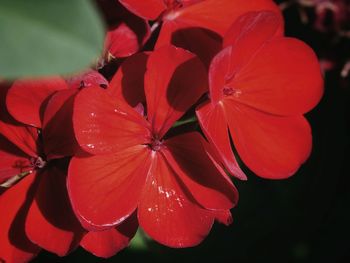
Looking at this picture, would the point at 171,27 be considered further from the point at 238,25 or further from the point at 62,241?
the point at 62,241

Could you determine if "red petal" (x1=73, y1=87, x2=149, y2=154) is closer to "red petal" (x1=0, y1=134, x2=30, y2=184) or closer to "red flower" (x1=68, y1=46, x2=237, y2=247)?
"red flower" (x1=68, y1=46, x2=237, y2=247)

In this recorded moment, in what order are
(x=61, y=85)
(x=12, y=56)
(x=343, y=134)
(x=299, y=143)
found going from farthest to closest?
(x=343, y=134)
(x=299, y=143)
(x=61, y=85)
(x=12, y=56)

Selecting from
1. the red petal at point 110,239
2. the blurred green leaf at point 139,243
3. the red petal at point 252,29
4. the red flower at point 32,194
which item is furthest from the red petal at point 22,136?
the blurred green leaf at point 139,243

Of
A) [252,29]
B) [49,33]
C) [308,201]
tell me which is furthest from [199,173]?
[308,201]

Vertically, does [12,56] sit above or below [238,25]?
above

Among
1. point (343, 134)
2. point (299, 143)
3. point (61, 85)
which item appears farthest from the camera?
point (343, 134)

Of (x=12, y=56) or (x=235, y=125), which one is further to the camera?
(x=235, y=125)

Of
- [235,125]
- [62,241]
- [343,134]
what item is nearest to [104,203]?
[62,241]
